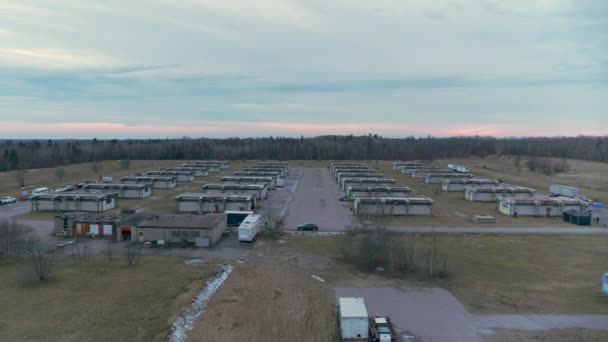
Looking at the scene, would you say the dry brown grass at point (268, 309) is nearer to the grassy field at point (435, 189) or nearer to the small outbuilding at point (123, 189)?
the grassy field at point (435, 189)

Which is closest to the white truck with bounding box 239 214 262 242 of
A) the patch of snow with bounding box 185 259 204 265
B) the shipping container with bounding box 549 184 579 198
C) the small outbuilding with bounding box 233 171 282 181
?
the patch of snow with bounding box 185 259 204 265

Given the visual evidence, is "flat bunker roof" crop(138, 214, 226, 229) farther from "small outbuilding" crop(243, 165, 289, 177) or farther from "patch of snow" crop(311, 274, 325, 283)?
"small outbuilding" crop(243, 165, 289, 177)

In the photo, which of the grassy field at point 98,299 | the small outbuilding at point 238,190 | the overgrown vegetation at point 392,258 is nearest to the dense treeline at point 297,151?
the small outbuilding at point 238,190

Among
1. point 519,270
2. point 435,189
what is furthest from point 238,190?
point 519,270

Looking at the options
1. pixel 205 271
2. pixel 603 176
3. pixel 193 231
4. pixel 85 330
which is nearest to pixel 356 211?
pixel 193 231

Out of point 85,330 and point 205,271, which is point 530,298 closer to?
point 205,271

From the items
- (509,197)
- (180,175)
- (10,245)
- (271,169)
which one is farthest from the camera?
(271,169)

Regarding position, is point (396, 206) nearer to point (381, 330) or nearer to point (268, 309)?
point (268, 309)
